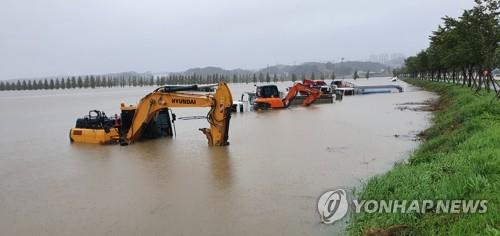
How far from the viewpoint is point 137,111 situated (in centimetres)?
1705

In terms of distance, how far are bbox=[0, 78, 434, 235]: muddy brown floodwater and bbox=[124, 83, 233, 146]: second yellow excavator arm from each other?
1.99 ft

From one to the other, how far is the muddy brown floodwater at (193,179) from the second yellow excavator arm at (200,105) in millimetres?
606

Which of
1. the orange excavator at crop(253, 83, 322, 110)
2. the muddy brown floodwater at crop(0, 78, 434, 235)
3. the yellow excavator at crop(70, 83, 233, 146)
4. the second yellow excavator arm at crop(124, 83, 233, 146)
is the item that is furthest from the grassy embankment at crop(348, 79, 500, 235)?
the orange excavator at crop(253, 83, 322, 110)

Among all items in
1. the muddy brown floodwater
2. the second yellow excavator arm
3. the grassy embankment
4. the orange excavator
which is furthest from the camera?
the orange excavator

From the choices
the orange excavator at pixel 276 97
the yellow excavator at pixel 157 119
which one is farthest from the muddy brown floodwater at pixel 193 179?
the orange excavator at pixel 276 97

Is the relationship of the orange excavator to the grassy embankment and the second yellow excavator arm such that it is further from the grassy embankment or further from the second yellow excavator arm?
the grassy embankment

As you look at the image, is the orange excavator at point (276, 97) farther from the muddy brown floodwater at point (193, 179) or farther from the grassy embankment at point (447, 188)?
the grassy embankment at point (447, 188)

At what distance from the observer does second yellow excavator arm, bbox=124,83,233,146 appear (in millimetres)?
15430

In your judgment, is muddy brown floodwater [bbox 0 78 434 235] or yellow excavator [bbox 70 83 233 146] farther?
yellow excavator [bbox 70 83 233 146]

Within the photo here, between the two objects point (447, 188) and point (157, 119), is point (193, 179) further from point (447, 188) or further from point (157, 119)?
point (157, 119)

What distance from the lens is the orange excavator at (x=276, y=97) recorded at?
31723 millimetres

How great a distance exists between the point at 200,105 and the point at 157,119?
4.38m

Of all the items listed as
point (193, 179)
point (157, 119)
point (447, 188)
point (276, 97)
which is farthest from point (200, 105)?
point (276, 97)

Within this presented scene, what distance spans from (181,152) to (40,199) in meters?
5.92
